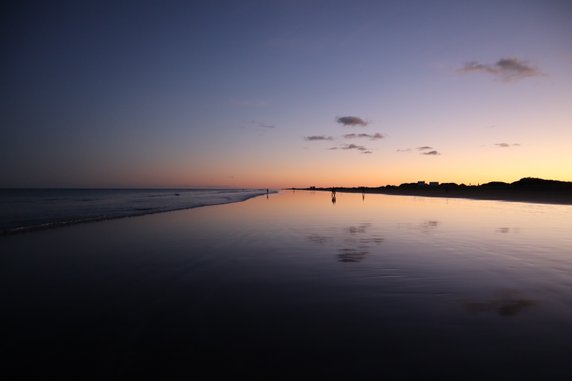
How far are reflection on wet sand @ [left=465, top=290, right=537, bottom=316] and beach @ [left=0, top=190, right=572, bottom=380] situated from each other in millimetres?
42

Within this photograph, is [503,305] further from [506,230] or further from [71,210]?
[71,210]

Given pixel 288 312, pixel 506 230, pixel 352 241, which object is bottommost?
pixel 288 312

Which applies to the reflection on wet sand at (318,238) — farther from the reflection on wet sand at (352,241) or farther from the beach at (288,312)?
the beach at (288,312)

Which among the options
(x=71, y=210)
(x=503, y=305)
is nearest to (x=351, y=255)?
(x=503, y=305)

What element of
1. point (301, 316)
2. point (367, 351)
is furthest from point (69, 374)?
point (367, 351)

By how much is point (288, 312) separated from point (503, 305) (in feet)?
14.2

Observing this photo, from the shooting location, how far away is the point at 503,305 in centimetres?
666

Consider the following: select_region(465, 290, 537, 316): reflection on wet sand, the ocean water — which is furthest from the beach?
the ocean water

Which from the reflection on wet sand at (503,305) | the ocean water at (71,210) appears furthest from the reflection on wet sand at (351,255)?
the ocean water at (71,210)

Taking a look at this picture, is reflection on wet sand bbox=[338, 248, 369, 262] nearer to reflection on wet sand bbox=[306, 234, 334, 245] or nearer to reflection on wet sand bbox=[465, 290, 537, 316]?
reflection on wet sand bbox=[306, 234, 334, 245]

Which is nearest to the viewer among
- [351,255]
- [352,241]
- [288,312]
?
[288,312]

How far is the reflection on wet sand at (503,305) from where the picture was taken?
20.8 feet

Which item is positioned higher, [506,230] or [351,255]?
[506,230]

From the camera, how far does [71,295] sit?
7516 millimetres
